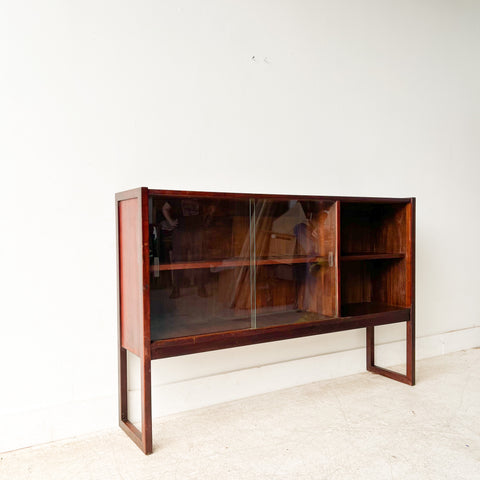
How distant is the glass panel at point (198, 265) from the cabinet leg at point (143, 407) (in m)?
0.15

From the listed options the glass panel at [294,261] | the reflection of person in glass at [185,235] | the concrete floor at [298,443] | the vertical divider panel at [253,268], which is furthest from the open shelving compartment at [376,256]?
the reflection of person in glass at [185,235]

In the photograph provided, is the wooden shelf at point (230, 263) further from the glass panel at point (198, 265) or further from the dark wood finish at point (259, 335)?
the dark wood finish at point (259, 335)

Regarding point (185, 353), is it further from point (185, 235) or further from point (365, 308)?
point (365, 308)

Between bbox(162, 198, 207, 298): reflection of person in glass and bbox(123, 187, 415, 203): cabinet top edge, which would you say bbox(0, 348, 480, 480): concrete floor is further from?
bbox(123, 187, 415, 203): cabinet top edge

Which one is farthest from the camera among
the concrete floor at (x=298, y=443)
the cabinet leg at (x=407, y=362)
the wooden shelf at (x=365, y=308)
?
the cabinet leg at (x=407, y=362)

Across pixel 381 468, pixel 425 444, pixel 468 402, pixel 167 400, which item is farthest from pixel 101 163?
pixel 468 402

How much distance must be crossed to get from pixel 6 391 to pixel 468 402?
6.51 feet

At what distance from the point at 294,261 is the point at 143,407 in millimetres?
885

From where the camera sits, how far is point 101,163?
6.30 ft

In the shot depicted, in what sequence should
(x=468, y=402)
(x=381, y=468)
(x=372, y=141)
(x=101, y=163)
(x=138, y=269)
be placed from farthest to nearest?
(x=372, y=141) → (x=468, y=402) → (x=101, y=163) → (x=138, y=269) → (x=381, y=468)

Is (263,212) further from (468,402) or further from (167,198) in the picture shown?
(468,402)

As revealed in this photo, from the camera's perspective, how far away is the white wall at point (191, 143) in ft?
5.85

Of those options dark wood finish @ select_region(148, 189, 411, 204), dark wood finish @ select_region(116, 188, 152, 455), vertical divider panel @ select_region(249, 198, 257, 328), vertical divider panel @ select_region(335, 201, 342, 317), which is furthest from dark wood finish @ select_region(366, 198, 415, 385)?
dark wood finish @ select_region(116, 188, 152, 455)

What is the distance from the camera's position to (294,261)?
208 cm
